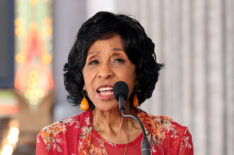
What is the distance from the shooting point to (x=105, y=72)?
4.62ft

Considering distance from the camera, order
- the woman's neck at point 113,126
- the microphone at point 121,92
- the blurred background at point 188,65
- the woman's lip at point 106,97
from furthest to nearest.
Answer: the blurred background at point 188,65
the woman's neck at point 113,126
the woman's lip at point 106,97
the microphone at point 121,92

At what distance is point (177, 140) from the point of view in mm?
1501

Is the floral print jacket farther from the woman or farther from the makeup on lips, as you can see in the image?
the makeup on lips

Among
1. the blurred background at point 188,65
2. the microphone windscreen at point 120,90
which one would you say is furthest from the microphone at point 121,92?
the blurred background at point 188,65

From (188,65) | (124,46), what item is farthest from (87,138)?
(188,65)

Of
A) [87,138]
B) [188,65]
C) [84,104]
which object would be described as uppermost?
[188,65]

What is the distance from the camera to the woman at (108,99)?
1.43m

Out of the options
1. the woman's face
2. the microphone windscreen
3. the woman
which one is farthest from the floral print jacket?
the microphone windscreen

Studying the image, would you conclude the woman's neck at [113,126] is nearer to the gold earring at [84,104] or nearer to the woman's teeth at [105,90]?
the gold earring at [84,104]

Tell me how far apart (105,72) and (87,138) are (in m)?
0.26

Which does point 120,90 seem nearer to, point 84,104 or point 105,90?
point 105,90

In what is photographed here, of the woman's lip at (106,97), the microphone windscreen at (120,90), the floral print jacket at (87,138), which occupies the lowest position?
the floral print jacket at (87,138)

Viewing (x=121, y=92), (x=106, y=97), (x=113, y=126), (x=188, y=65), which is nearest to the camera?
(x=121, y=92)

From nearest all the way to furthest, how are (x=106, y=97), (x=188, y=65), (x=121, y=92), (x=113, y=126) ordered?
(x=121, y=92) < (x=106, y=97) < (x=113, y=126) < (x=188, y=65)
